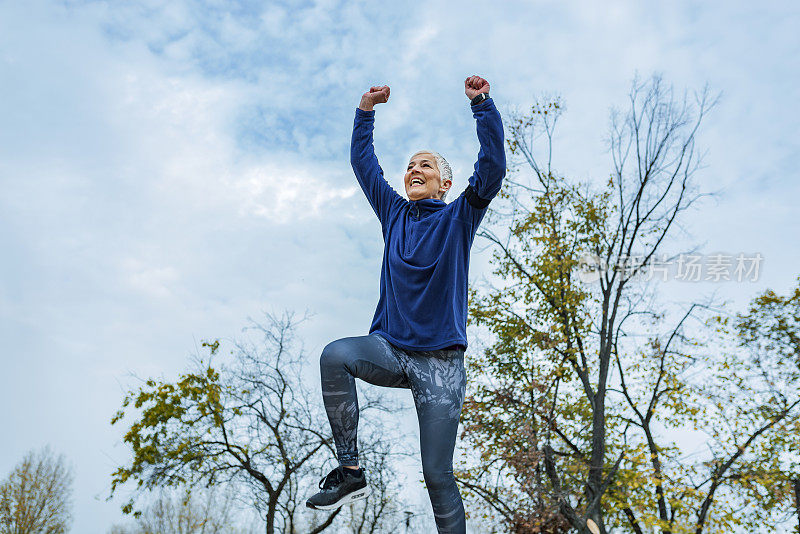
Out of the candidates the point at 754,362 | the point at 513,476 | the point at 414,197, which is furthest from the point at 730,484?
the point at 414,197

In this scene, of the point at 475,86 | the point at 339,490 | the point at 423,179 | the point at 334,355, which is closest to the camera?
the point at 339,490

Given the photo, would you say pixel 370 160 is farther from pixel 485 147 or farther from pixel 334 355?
pixel 334 355

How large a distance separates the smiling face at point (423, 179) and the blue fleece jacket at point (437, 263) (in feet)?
0.22

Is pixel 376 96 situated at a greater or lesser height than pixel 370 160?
greater

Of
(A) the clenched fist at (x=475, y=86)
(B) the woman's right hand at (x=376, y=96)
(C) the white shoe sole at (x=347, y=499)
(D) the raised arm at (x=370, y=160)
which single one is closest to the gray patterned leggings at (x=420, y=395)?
(C) the white shoe sole at (x=347, y=499)

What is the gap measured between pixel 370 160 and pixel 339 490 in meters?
1.66

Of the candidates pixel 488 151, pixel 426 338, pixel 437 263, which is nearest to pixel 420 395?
pixel 426 338

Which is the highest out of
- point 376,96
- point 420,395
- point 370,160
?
point 376,96

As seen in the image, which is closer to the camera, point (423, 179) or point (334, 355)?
point (334, 355)

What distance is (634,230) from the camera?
547 inches

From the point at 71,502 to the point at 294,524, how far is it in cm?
947

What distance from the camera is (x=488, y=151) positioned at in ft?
8.66

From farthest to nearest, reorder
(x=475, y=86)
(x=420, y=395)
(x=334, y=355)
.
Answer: (x=475, y=86) → (x=420, y=395) → (x=334, y=355)

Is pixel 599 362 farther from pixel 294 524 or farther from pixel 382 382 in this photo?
pixel 382 382
